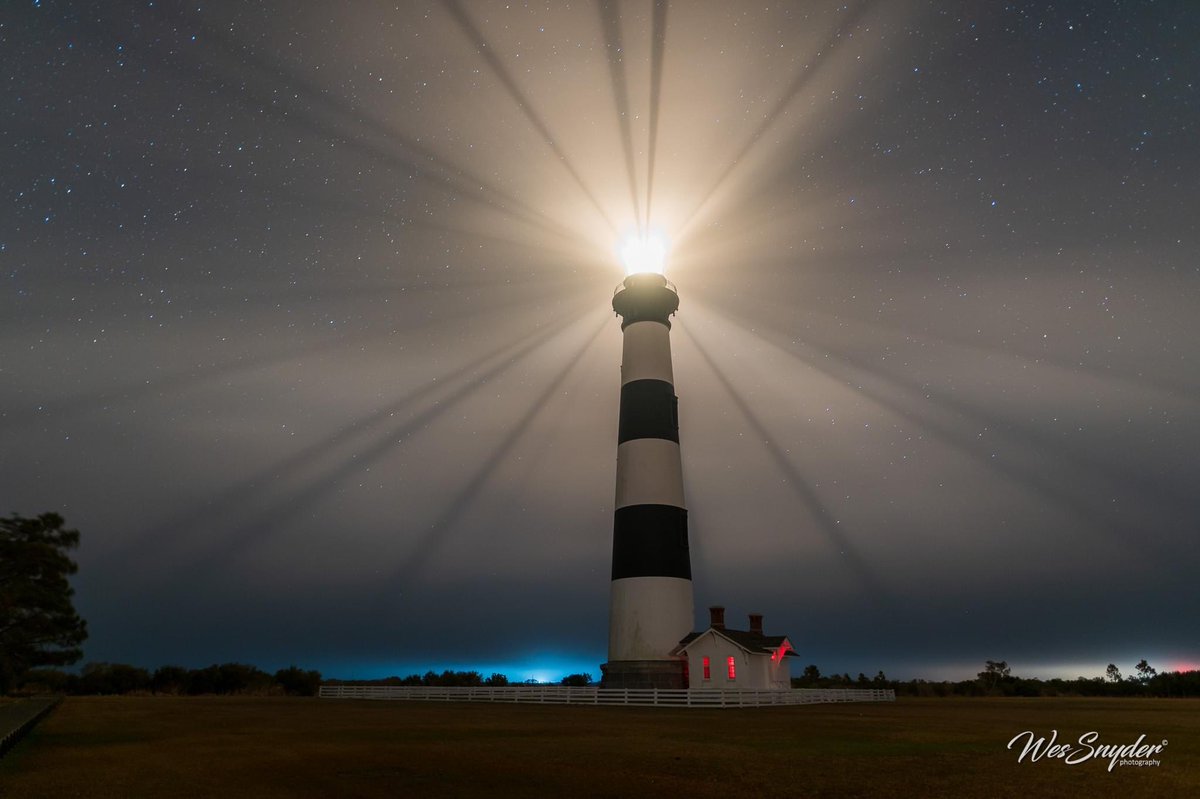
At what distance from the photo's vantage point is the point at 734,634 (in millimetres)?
35469

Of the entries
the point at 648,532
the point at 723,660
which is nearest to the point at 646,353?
the point at 648,532

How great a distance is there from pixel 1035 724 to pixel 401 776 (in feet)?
60.0

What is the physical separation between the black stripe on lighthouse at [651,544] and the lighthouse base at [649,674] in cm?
385

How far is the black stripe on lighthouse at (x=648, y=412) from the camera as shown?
33906 millimetres

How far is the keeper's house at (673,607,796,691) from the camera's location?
32.2 metres

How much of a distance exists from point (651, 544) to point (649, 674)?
18.7 feet

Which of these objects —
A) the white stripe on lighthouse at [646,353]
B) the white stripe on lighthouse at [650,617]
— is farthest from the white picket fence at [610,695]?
the white stripe on lighthouse at [646,353]

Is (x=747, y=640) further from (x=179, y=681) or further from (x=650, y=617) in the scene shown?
(x=179, y=681)

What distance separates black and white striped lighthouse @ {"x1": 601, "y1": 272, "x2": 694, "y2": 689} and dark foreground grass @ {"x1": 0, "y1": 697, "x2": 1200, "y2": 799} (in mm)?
10496

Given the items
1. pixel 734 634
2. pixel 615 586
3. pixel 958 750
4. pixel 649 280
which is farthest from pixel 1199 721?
pixel 649 280

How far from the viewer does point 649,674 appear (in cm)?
3138

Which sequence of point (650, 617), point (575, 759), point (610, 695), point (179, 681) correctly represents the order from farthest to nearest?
point (179, 681) < point (650, 617) < point (610, 695) < point (575, 759)

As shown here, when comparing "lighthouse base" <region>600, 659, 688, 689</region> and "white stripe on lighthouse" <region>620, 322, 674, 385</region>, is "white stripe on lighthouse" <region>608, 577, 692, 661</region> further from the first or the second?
"white stripe on lighthouse" <region>620, 322, 674, 385</region>

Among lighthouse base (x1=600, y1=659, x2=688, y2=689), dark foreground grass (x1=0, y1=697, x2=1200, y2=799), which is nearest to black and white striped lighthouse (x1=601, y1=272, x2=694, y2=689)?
lighthouse base (x1=600, y1=659, x2=688, y2=689)
